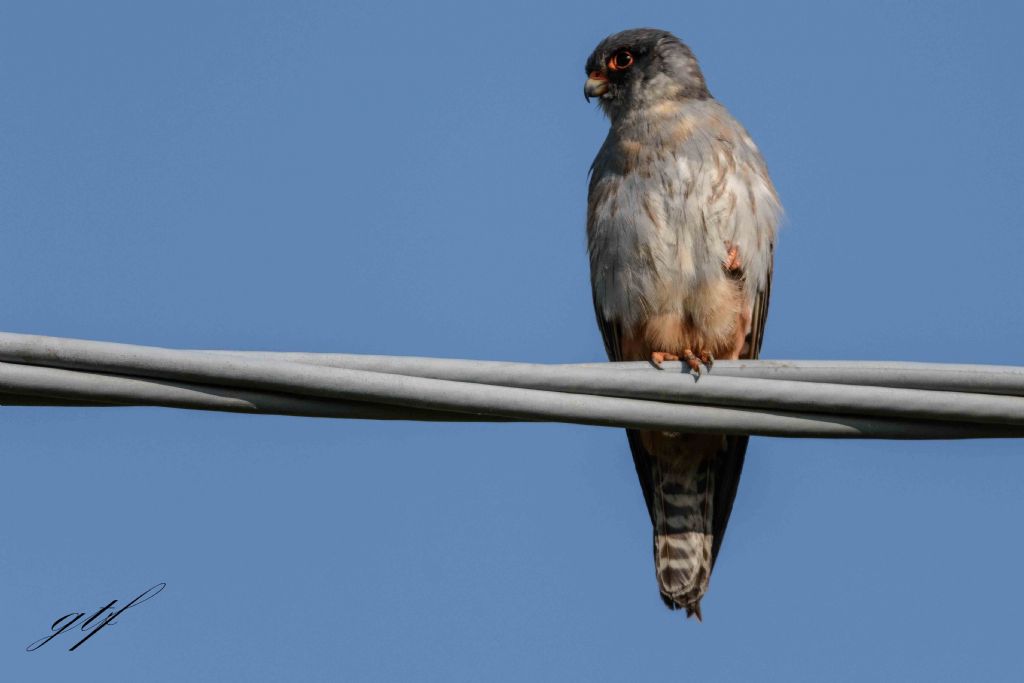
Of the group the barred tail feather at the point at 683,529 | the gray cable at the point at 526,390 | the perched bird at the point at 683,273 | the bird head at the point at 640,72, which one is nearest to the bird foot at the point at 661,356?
the perched bird at the point at 683,273

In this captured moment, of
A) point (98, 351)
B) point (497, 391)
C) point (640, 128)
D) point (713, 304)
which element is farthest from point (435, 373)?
point (640, 128)

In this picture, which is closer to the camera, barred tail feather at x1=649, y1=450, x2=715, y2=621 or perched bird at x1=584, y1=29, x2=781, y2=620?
perched bird at x1=584, y1=29, x2=781, y2=620

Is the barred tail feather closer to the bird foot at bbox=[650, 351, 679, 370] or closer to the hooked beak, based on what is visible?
the bird foot at bbox=[650, 351, 679, 370]

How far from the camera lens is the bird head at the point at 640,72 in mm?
6902

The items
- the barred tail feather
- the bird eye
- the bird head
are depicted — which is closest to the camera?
the barred tail feather

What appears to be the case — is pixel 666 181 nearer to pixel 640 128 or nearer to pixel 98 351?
pixel 640 128

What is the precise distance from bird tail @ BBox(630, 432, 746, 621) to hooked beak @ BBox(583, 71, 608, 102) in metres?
1.81

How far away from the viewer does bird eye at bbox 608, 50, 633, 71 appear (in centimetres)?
709

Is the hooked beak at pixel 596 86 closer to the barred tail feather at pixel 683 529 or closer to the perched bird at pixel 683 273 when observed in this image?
the perched bird at pixel 683 273

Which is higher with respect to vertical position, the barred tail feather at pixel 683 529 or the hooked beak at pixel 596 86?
the hooked beak at pixel 596 86

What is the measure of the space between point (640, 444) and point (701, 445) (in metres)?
0.30

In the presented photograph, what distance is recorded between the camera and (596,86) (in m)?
7.09

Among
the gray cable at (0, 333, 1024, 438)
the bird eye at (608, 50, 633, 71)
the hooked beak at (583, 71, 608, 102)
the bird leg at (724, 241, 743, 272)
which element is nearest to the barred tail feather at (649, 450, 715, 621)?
the bird leg at (724, 241, 743, 272)

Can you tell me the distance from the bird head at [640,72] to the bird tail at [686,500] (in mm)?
1701
